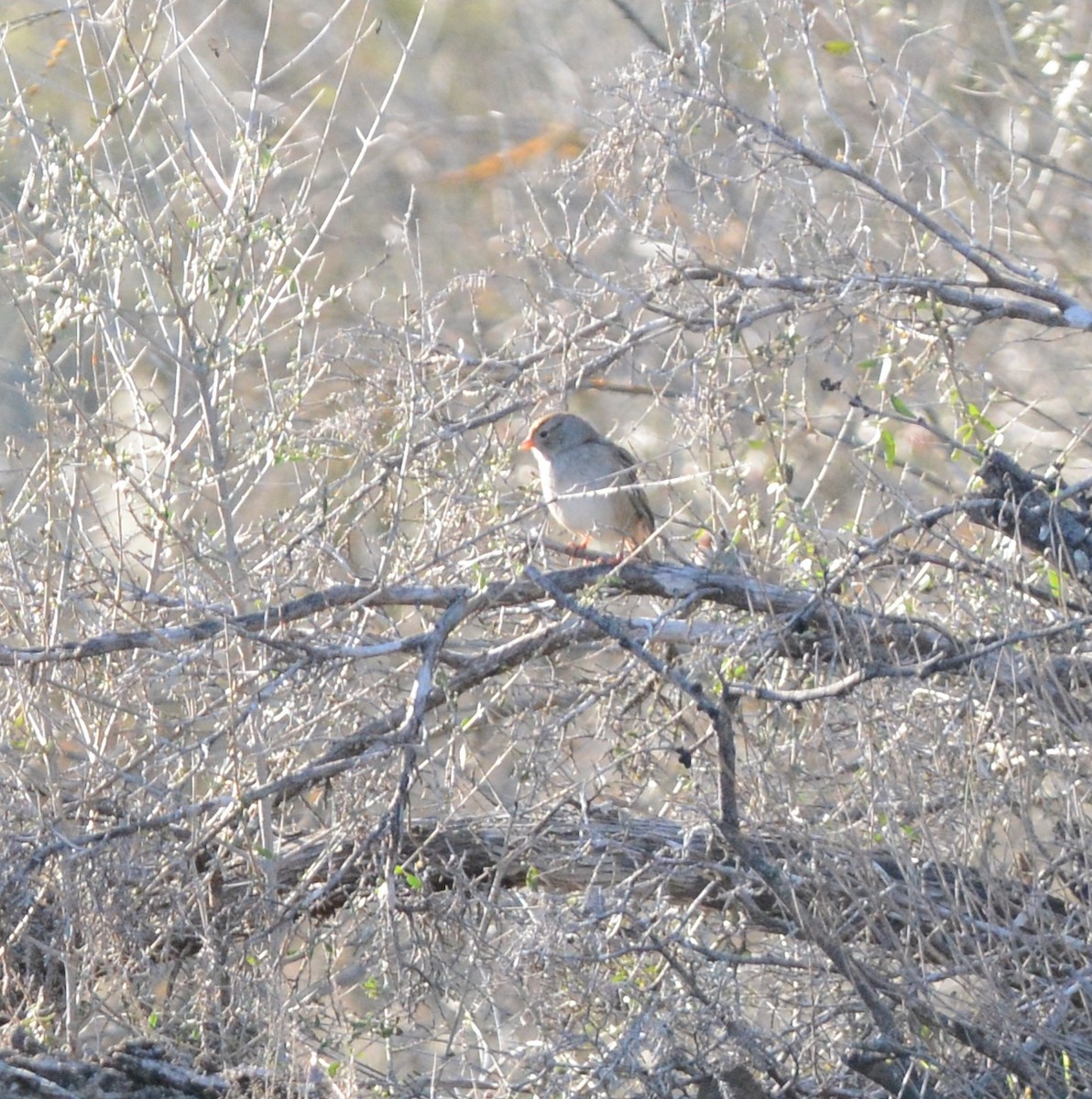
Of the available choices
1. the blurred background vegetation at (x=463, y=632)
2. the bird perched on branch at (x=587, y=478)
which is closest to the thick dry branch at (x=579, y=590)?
the blurred background vegetation at (x=463, y=632)

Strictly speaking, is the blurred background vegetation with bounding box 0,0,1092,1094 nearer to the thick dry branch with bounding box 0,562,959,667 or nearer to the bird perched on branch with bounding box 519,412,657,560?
the thick dry branch with bounding box 0,562,959,667

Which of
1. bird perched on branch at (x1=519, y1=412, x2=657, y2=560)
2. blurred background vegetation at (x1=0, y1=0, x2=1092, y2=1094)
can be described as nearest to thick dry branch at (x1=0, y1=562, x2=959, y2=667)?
blurred background vegetation at (x1=0, y1=0, x2=1092, y2=1094)

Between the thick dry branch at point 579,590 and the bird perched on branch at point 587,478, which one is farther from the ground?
the thick dry branch at point 579,590

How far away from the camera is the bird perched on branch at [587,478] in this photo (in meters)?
7.38

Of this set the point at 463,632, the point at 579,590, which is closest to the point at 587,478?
the point at 463,632

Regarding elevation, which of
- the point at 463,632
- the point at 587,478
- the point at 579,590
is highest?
the point at 579,590

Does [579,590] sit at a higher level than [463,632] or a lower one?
higher

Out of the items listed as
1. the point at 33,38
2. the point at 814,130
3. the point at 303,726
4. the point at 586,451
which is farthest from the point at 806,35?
the point at 33,38

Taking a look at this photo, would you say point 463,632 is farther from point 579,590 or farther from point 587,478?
point 579,590

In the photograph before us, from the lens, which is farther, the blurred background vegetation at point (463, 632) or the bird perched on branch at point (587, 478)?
the bird perched on branch at point (587, 478)

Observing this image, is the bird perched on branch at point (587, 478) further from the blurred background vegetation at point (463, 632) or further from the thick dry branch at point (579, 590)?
the thick dry branch at point (579, 590)

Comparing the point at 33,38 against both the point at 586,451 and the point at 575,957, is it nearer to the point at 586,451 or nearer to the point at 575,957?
the point at 586,451

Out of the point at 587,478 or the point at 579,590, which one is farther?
the point at 587,478

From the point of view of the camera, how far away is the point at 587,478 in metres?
7.53
